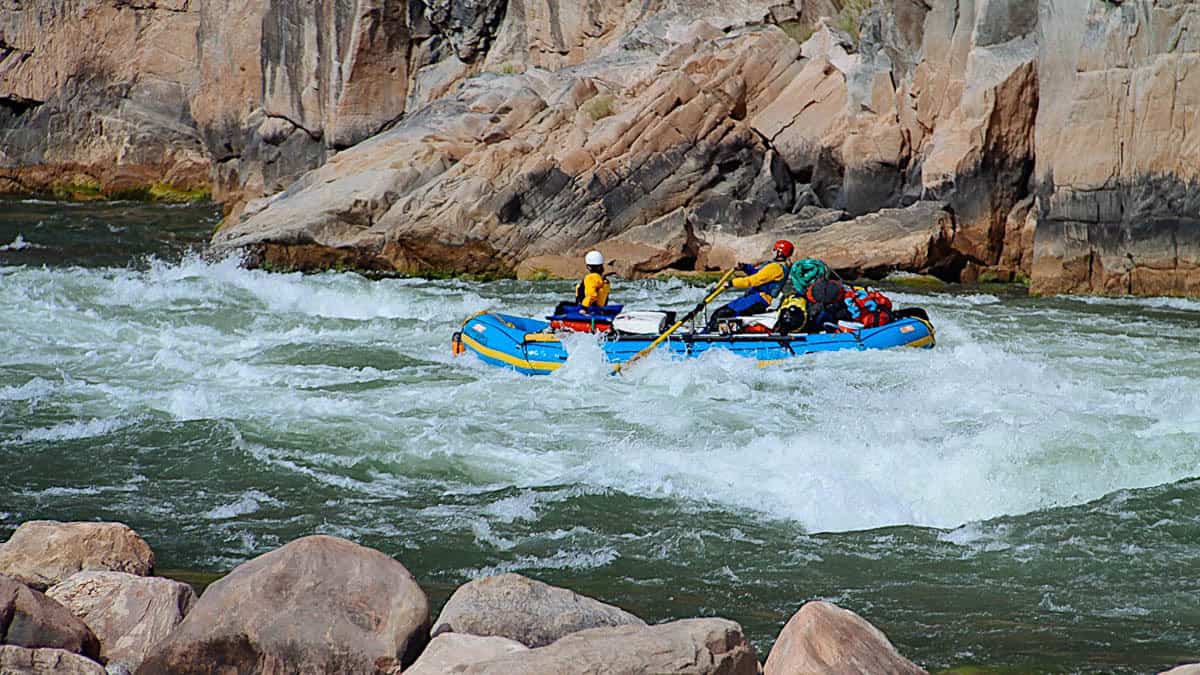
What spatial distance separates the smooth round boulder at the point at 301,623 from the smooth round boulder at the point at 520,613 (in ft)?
0.43

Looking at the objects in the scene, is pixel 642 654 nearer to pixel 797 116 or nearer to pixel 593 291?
pixel 593 291

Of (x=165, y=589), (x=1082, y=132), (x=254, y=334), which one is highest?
(x=1082, y=132)

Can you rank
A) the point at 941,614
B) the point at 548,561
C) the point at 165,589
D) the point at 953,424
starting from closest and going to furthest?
the point at 165,589 → the point at 941,614 → the point at 548,561 → the point at 953,424

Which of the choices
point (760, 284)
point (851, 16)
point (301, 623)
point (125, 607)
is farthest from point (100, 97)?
point (301, 623)

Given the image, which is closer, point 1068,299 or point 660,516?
point 660,516

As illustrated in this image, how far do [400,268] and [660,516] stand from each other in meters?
11.3

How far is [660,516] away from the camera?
27.3ft

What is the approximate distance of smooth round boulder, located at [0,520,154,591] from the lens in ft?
17.4

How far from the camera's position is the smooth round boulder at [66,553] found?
530 cm

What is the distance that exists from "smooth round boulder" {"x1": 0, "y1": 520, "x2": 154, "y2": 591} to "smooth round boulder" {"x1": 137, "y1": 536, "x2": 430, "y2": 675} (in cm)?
85

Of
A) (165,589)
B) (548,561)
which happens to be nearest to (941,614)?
(548,561)

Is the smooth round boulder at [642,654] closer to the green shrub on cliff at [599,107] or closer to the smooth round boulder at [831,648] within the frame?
the smooth round boulder at [831,648]

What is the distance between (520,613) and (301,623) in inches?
28.1

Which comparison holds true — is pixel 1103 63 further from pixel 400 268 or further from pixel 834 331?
pixel 400 268
